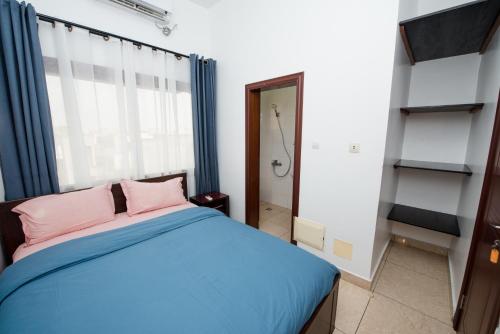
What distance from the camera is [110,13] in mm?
2123

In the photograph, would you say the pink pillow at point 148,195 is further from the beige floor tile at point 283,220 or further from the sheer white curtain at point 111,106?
the beige floor tile at point 283,220

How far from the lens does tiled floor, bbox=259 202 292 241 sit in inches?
118

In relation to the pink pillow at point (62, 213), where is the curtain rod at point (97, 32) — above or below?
above

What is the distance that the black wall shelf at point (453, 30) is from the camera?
1265 mm

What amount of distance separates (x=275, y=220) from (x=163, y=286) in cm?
243

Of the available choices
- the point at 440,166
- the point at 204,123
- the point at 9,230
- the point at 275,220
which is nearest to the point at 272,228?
the point at 275,220

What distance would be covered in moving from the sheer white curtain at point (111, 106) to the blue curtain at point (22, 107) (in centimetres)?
13

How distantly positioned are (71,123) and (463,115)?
3.76 meters

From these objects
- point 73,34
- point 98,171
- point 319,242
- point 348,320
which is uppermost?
point 73,34

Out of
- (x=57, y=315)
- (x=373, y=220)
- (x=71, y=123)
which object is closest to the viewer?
(x=57, y=315)

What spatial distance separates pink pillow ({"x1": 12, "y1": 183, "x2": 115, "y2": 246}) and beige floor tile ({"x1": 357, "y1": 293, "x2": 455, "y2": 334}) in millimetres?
2351

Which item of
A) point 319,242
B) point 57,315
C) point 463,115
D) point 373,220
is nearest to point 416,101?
point 463,115

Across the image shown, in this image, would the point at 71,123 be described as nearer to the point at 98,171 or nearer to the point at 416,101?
the point at 98,171

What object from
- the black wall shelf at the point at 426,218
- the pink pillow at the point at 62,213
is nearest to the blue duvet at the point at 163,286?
the pink pillow at the point at 62,213
